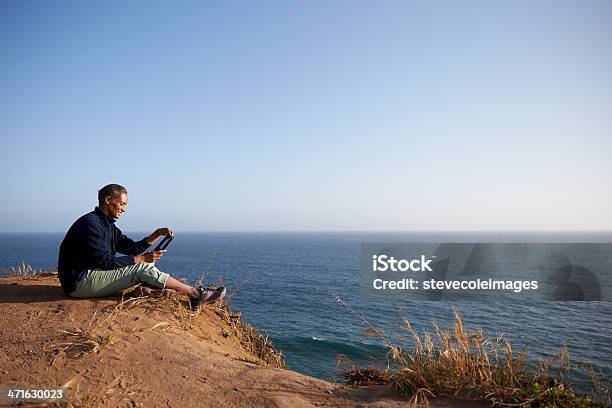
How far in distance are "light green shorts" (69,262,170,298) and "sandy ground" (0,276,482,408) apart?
7.7 inches

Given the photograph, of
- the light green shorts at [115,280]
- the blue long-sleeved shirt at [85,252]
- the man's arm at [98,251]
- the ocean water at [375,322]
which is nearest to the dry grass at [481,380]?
the light green shorts at [115,280]

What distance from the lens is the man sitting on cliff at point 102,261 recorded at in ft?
21.0

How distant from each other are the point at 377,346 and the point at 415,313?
374 inches

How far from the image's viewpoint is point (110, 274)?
258 inches

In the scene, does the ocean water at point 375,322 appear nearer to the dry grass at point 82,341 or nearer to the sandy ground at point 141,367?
the sandy ground at point 141,367

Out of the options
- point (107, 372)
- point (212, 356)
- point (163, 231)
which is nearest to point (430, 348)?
point (212, 356)

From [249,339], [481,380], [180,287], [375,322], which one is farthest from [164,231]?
[375,322]

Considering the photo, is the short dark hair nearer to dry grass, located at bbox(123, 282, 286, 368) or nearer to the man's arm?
the man's arm

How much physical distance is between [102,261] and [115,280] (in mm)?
440

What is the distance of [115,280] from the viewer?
6.55m

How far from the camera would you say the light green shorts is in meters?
6.49

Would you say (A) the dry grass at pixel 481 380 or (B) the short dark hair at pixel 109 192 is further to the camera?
(B) the short dark hair at pixel 109 192
